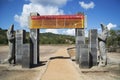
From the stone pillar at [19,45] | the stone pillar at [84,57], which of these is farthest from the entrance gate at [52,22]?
the stone pillar at [84,57]

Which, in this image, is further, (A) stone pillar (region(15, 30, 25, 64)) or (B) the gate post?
(B) the gate post

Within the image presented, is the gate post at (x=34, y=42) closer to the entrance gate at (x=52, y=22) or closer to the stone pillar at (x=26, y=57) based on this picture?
the entrance gate at (x=52, y=22)

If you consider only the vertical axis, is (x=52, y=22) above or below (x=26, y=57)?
above

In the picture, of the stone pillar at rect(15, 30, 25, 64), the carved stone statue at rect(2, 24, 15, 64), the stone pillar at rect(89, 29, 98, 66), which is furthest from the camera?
the stone pillar at rect(15, 30, 25, 64)

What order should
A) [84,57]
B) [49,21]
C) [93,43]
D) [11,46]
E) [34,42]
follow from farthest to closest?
[34,42] < [49,21] < [11,46] < [93,43] < [84,57]

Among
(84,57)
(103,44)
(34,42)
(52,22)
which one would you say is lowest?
(84,57)

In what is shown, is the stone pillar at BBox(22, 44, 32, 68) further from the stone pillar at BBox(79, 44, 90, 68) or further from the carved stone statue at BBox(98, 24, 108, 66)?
the carved stone statue at BBox(98, 24, 108, 66)

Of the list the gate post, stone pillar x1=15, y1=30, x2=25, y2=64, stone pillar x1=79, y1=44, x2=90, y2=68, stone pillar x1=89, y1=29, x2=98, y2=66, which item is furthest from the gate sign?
stone pillar x1=79, y1=44, x2=90, y2=68

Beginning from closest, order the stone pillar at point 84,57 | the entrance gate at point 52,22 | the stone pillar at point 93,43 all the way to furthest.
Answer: the stone pillar at point 84,57 → the stone pillar at point 93,43 → the entrance gate at point 52,22

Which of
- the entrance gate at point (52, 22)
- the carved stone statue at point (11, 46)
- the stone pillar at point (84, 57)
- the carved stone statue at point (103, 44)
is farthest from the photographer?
the entrance gate at point (52, 22)

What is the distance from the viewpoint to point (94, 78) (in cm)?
1126

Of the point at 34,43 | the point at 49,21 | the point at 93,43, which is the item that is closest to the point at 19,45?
the point at 34,43

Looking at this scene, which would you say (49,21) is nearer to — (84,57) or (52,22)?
(52,22)

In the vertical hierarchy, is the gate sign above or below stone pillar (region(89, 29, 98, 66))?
above
